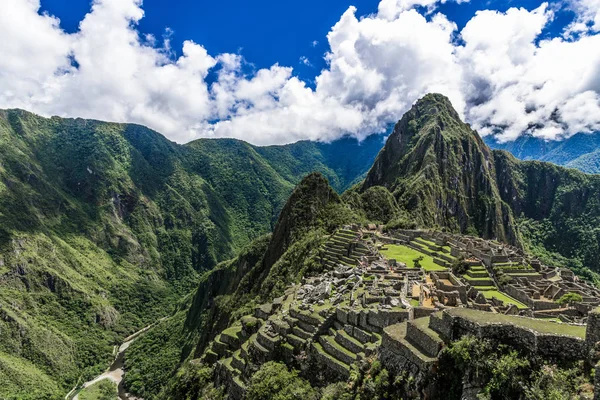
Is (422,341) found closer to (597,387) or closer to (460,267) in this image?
(597,387)

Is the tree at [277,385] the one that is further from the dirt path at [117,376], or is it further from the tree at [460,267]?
the dirt path at [117,376]

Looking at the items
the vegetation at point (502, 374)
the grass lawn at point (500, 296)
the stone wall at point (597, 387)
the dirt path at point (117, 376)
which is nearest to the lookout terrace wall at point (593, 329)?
the vegetation at point (502, 374)

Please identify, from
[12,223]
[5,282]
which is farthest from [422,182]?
[12,223]

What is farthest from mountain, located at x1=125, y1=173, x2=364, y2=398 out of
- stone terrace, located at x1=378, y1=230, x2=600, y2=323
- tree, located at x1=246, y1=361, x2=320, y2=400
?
tree, located at x1=246, y1=361, x2=320, y2=400

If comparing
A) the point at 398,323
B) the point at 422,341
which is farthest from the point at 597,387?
the point at 398,323

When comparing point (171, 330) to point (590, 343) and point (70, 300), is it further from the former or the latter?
point (590, 343)

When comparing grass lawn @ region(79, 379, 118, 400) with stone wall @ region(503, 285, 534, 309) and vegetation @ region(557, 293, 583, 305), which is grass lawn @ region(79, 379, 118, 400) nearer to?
stone wall @ region(503, 285, 534, 309)
